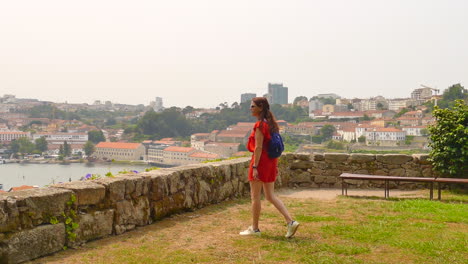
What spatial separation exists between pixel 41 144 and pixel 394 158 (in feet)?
180

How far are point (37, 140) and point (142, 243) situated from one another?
6004cm

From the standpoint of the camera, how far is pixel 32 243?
3.78 metres

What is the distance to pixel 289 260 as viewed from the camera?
12.4ft

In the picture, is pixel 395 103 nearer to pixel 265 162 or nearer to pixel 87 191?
pixel 265 162

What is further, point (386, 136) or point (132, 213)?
point (386, 136)

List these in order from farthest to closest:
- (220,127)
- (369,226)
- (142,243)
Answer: (220,127)
(369,226)
(142,243)

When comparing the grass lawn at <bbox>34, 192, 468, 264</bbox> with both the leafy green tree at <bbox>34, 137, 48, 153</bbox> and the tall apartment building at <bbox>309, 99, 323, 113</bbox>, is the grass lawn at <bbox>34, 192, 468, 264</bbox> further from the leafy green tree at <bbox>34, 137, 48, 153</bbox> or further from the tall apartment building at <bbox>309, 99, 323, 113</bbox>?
the tall apartment building at <bbox>309, 99, 323, 113</bbox>

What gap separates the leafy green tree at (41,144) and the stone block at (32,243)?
181 feet

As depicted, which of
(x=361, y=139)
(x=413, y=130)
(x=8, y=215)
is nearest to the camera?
(x=8, y=215)

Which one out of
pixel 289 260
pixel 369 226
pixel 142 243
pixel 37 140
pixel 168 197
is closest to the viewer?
pixel 289 260

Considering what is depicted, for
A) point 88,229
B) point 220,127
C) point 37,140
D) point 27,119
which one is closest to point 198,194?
point 88,229

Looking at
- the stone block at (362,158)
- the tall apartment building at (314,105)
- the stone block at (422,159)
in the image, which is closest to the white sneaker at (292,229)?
the stone block at (362,158)

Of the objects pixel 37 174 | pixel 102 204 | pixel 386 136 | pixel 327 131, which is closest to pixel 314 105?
pixel 327 131

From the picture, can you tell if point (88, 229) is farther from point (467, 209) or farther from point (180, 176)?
point (467, 209)
